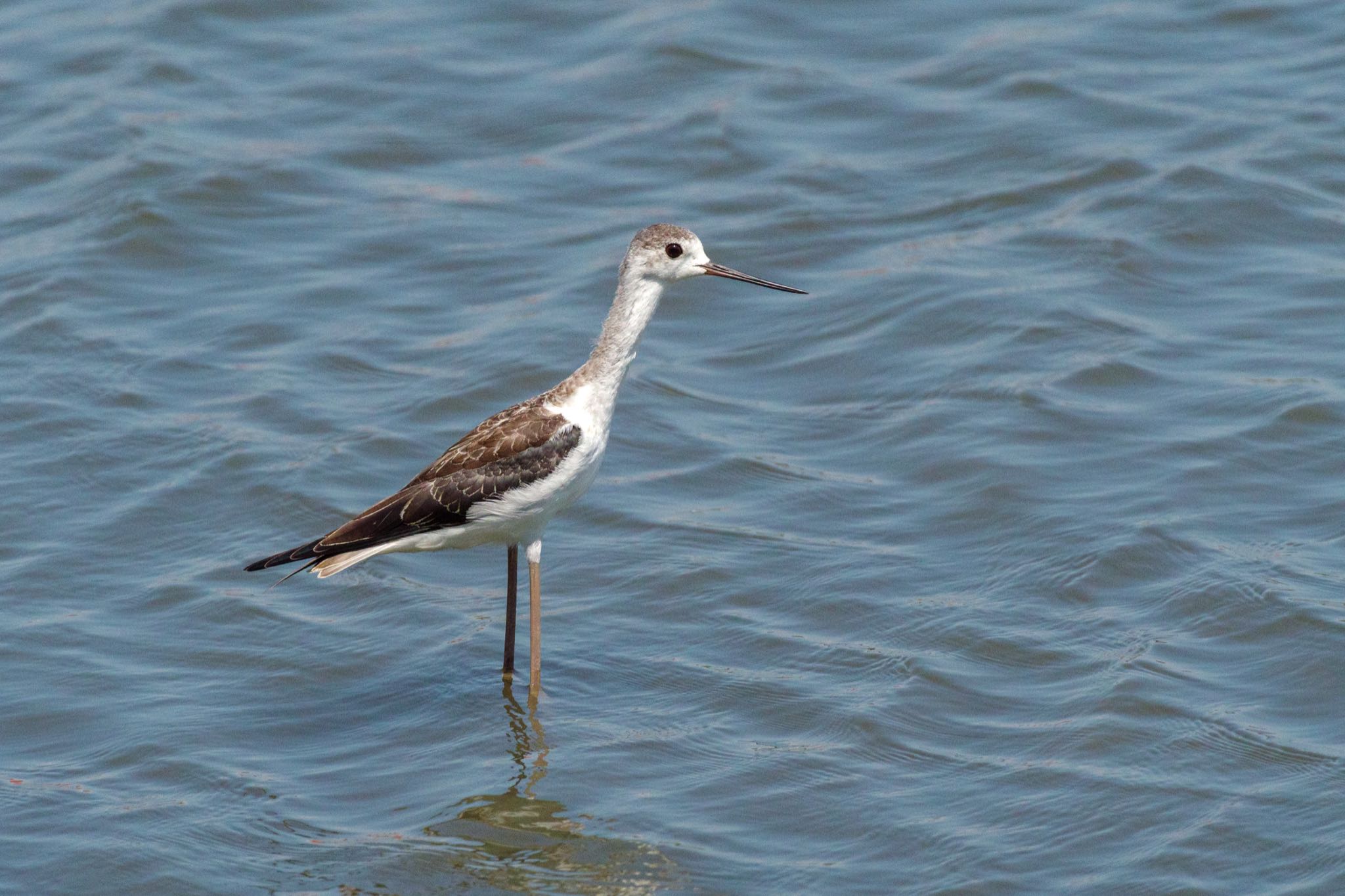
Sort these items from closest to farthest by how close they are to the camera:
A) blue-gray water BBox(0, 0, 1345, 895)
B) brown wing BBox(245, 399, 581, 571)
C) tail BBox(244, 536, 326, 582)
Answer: blue-gray water BBox(0, 0, 1345, 895) < tail BBox(244, 536, 326, 582) < brown wing BBox(245, 399, 581, 571)

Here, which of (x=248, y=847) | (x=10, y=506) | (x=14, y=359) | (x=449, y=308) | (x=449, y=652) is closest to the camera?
(x=248, y=847)

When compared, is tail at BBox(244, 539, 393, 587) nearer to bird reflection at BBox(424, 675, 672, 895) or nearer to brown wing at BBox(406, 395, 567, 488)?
brown wing at BBox(406, 395, 567, 488)

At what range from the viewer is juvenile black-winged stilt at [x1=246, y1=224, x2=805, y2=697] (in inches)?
342

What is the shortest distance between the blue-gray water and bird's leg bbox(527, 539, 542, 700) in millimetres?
151

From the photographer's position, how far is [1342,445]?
435 inches

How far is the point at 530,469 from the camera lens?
868cm

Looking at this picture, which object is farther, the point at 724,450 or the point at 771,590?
the point at 724,450

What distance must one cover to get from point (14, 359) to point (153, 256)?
1.86m

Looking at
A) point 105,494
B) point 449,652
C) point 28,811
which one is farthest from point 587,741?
point 105,494

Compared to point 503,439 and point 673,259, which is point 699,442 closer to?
point 673,259

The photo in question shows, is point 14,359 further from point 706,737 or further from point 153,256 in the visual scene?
point 706,737

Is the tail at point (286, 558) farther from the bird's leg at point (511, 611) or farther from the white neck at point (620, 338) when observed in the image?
the white neck at point (620, 338)

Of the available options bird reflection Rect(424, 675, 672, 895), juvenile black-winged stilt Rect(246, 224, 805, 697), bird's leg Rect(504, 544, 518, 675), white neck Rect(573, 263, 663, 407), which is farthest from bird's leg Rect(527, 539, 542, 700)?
white neck Rect(573, 263, 663, 407)

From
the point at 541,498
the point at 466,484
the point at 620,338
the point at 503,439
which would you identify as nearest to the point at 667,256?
the point at 620,338
